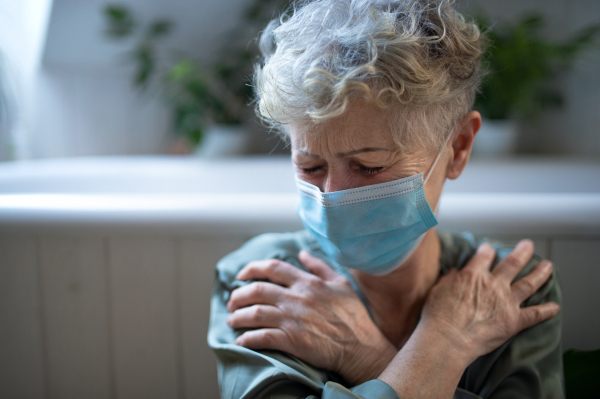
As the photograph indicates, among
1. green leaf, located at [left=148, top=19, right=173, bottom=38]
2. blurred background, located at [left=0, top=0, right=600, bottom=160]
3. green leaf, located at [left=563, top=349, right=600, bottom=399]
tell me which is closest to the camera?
green leaf, located at [left=563, top=349, right=600, bottom=399]

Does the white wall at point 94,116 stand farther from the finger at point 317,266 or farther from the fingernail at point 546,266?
the fingernail at point 546,266

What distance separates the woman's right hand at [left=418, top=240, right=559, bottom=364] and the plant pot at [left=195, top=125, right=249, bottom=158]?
4.78 ft

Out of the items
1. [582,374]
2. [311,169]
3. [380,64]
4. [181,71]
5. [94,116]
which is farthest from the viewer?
[94,116]

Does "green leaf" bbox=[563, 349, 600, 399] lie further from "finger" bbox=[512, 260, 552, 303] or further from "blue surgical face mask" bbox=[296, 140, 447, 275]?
"blue surgical face mask" bbox=[296, 140, 447, 275]

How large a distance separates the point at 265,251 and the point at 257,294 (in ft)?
0.32

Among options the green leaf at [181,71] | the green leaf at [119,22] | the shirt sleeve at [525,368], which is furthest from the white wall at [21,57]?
the shirt sleeve at [525,368]

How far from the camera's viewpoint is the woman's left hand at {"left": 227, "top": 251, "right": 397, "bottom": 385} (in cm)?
56

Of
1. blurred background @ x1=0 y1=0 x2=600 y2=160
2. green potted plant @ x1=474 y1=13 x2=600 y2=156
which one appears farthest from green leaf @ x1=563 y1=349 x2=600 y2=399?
blurred background @ x1=0 y1=0 x2=600 y2=160

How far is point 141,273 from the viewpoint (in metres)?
0.76

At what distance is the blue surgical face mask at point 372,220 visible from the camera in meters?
0.55

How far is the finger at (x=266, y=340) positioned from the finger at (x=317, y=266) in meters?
0.13

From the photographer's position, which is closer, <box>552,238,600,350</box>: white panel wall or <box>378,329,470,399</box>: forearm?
<box>378,329,470,399</box>: forearm

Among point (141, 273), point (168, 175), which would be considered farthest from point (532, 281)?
point (168, 175)

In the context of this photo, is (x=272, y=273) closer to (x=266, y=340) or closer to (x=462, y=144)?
(x=266, y=340)
